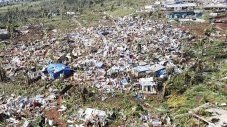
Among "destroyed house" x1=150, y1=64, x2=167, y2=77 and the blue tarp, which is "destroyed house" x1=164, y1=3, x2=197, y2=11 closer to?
"destroyed house" x1=150, y1=64, x2=167, y2=77

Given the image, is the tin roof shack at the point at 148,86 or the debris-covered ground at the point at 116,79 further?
the tin roof shack at the point at 148,86

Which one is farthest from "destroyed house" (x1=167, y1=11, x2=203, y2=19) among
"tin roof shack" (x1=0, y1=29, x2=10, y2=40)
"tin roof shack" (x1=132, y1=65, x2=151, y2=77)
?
"tin roof shack" (x1=132, y1=65, x2=151, y2=77)

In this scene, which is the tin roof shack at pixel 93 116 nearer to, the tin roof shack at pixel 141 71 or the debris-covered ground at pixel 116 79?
the debris-covered ground at pixel 116 79

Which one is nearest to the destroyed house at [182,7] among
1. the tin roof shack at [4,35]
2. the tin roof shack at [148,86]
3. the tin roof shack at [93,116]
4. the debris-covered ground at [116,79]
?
the debris-covered ground at [116,79]

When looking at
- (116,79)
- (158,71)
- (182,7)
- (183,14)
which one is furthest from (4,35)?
(158,71)

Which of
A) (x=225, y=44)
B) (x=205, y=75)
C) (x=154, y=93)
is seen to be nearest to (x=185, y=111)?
(x=154, y=93)

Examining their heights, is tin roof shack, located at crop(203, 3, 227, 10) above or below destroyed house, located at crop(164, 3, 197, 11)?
above

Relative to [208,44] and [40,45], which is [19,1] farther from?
[208,44]
